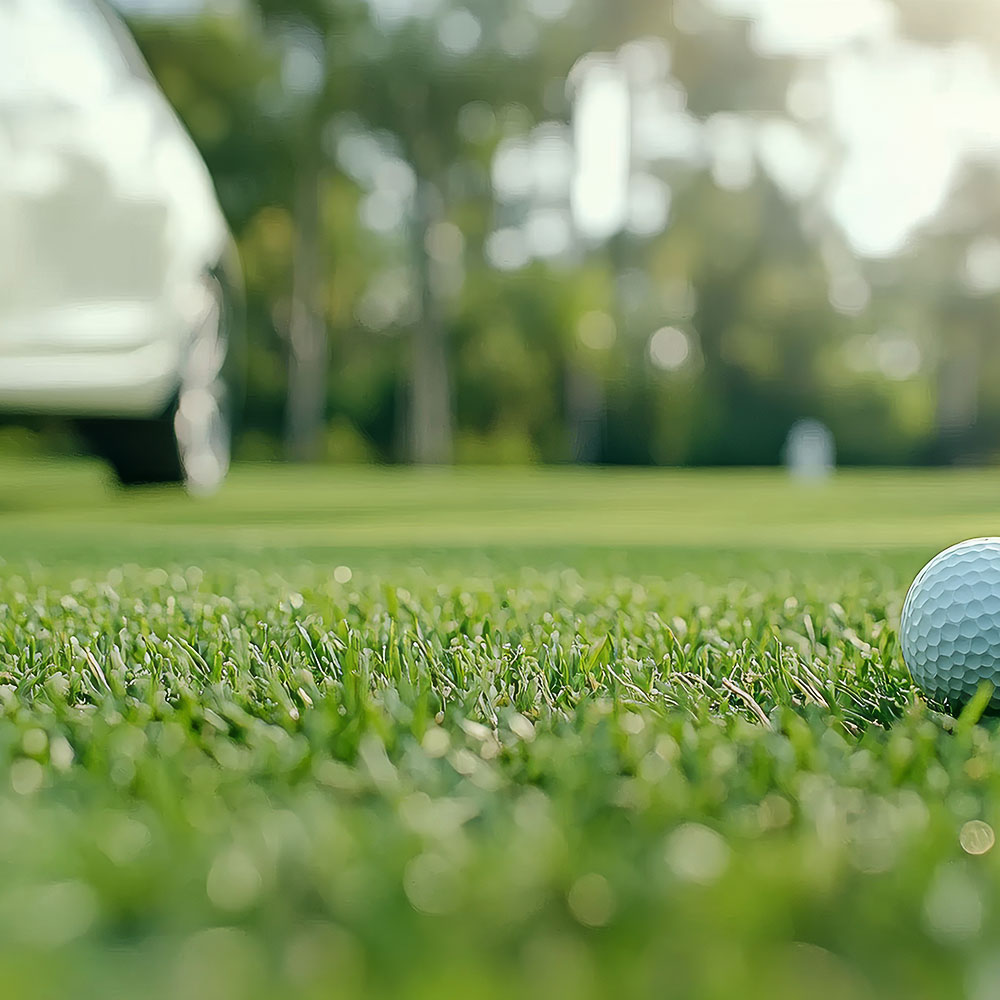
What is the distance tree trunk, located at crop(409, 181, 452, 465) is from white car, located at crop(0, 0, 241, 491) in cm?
1405

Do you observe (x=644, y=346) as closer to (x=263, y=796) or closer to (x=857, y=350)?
(x=857, y=350)

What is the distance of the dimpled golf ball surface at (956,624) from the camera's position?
169 cm

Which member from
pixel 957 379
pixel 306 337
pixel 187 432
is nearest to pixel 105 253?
pixel 187 432

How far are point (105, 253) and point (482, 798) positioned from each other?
5.23 metres

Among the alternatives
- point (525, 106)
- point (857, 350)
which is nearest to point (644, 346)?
point (857, 350)

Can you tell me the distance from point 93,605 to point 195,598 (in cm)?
22

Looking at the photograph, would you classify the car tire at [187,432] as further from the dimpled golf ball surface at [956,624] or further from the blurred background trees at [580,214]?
the blurred background trees at [580,214]

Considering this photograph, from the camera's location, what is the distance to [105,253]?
5805 mm

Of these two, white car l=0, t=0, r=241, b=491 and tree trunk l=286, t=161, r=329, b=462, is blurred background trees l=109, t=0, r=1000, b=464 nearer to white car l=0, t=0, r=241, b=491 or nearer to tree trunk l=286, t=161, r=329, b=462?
tree trunk l=286, t=161, r=329, b=462

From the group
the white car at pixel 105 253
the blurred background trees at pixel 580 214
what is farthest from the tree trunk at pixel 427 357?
the white car at pixel 105 253

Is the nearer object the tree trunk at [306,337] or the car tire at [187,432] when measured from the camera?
the car tire at [187,432]

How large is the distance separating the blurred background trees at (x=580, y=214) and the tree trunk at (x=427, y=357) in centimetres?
5

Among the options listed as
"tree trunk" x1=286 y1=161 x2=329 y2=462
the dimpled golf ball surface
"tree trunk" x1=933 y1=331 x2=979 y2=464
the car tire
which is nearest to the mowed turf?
the dimpled golf ball surface

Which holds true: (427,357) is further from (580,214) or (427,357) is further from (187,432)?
(187,432)
